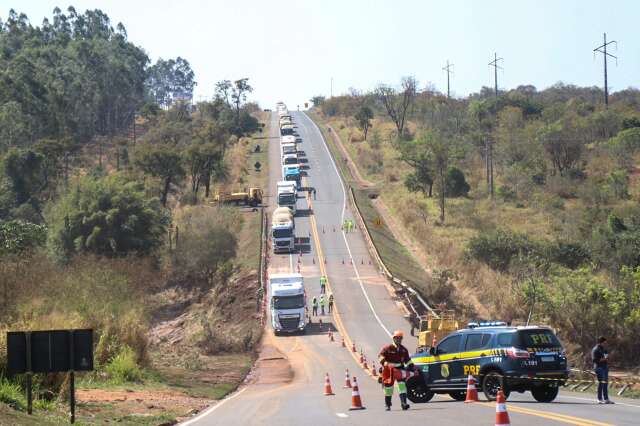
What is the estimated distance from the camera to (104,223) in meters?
74.6

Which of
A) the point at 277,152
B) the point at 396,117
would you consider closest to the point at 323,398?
the point at 277,152

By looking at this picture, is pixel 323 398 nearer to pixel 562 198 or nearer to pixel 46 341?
pixel 46 341

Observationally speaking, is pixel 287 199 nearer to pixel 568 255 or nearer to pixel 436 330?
pixel 568 255

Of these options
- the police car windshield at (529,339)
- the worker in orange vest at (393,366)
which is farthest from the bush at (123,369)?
the police car windshield at (529,339)

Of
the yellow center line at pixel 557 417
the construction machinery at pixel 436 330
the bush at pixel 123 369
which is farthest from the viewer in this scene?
the construction machinery at pixel 436 330

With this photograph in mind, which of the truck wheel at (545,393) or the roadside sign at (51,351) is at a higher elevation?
A: the roadside sign at (51,351)

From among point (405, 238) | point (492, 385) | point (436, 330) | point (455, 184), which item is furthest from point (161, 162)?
point (492, 385)

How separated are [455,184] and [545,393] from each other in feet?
265

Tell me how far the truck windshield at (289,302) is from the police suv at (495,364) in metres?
31.2

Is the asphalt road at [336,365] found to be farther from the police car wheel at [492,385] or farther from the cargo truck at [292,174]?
the cargo truck at [292,174]

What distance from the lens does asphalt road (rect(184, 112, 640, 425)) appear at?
1988 cm

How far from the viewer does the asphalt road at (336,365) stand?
65.2 ft

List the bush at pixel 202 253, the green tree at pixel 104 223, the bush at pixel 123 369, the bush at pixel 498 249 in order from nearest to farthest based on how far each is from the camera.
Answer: the bush at pixel 123 369
the green tree at pixel 104 223
the bush at pixel 202 253
the bush at pixel 498 249

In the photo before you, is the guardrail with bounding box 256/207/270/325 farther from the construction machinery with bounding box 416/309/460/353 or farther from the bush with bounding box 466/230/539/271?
the bush with bounding box 466/230/539/271
